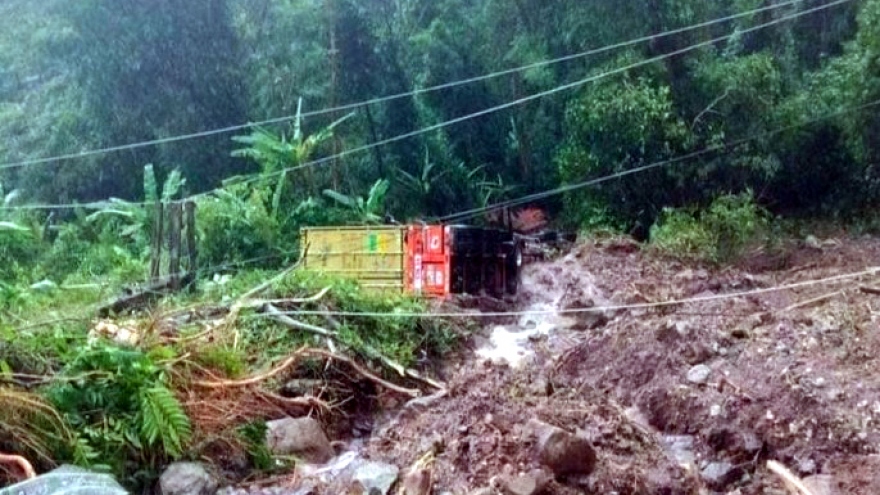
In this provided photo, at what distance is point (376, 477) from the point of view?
20.9ft

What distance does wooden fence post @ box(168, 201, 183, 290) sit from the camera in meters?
11.3

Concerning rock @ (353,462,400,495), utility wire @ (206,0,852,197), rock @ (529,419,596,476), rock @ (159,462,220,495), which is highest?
utility wire @ (206,0,852,197)

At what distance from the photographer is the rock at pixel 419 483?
239 inches

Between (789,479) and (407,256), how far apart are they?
6042mm

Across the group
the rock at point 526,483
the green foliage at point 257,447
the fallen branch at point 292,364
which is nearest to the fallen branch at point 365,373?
the fallen branch at point 292,364

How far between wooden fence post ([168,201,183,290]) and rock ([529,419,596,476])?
6.47 meters

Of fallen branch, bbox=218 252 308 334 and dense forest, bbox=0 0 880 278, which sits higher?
dense forest, bbox=0 0 880 278

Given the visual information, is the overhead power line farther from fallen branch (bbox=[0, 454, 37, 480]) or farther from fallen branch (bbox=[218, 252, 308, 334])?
fallen branch (bbox=[0, 454, 37, 480])

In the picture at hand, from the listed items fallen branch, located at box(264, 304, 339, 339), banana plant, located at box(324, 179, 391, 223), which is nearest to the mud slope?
fallen branch, located at box(264, 304, 339, 339)

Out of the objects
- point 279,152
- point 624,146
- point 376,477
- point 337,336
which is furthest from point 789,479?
point 279,152

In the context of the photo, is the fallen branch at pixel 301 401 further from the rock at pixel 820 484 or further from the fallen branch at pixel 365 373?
the rock at pixel 820 484

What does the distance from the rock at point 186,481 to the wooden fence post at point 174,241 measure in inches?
191

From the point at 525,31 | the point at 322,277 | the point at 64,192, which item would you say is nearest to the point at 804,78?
the point at 525,31

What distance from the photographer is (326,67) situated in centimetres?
1880
